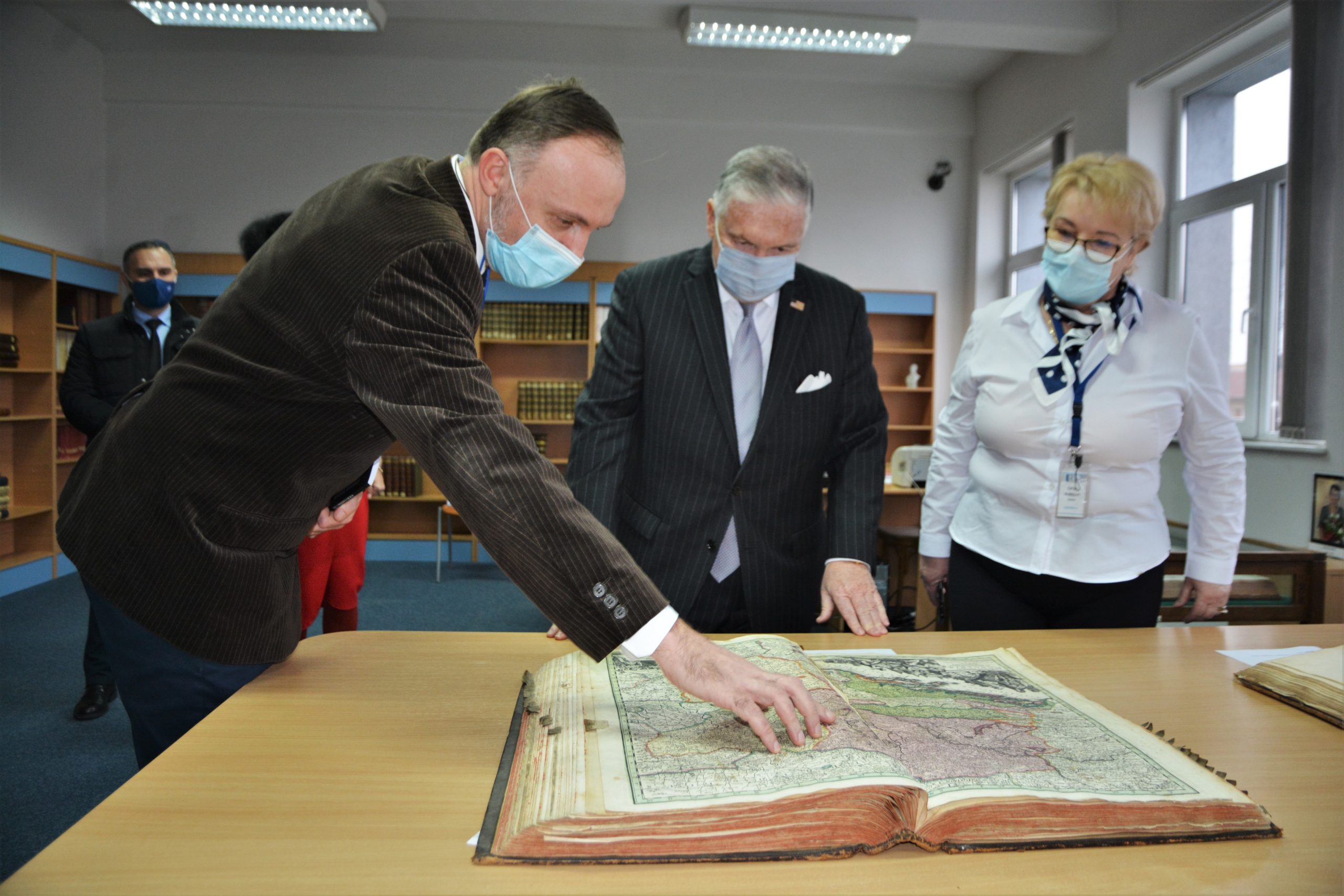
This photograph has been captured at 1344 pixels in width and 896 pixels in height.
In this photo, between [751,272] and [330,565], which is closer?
[751,272]

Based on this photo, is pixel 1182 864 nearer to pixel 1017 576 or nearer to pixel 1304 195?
pixel 1017 576

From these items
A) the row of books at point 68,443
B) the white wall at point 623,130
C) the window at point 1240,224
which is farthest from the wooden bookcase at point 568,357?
the window at point 1240,224

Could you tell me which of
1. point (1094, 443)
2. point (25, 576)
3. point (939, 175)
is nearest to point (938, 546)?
point (1094, 443)

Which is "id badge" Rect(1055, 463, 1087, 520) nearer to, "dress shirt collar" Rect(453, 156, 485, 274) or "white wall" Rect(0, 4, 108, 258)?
"dress shirt collar" Rect(453, 156, 485, 274)

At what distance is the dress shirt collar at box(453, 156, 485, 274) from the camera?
1127 mm

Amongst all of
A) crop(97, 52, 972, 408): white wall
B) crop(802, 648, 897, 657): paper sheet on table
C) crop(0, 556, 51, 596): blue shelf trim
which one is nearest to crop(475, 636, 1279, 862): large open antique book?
crop(802, 648, 897, 657): paper sheet on table

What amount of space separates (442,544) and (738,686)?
657cm

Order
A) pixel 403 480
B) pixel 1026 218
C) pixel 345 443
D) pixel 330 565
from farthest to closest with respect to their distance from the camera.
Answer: pixel 1026 218, pixel 403 480, pixel 330 565, pixel 345 443

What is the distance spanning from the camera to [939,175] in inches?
289

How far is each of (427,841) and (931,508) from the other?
1442 millimetres

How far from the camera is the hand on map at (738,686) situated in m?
0.86

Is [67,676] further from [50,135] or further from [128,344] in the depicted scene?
[50,135]

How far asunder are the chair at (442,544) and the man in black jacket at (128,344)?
2.59 metres

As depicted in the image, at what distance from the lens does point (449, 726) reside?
38.9 inches
